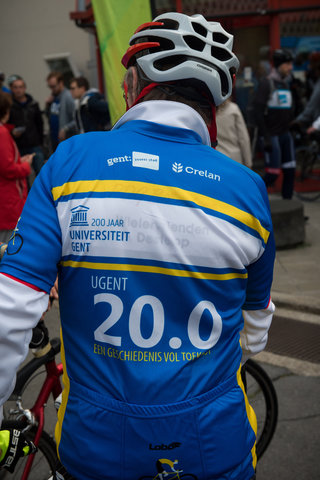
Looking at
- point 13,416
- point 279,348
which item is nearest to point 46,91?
point 279,348

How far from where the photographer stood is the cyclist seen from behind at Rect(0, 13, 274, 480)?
139 centimetres

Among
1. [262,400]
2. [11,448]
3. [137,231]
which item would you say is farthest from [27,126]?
[137,231]

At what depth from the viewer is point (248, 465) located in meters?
1.55

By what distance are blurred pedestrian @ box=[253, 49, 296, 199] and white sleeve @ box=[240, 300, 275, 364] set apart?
21.3ft

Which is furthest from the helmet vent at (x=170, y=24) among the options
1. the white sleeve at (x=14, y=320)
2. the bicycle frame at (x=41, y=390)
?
the bicycle frame at (x=41, y=390)

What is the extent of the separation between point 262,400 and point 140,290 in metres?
2.02

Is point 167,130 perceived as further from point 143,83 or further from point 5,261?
point 5,261

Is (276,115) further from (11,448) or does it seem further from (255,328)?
(11,448)

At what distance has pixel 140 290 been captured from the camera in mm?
1393

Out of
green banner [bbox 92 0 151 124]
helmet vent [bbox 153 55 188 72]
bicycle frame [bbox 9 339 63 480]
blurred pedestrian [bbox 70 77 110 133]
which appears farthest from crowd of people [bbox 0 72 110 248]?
helmet vent [bbox 153 55 188 72]

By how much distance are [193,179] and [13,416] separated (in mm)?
1633

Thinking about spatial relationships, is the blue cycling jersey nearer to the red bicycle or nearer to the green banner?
the red bicycle

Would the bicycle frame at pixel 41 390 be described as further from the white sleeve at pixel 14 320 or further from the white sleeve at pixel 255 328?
the white sleeve at pixel 14 320

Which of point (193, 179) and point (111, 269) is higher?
point (193, 179)
